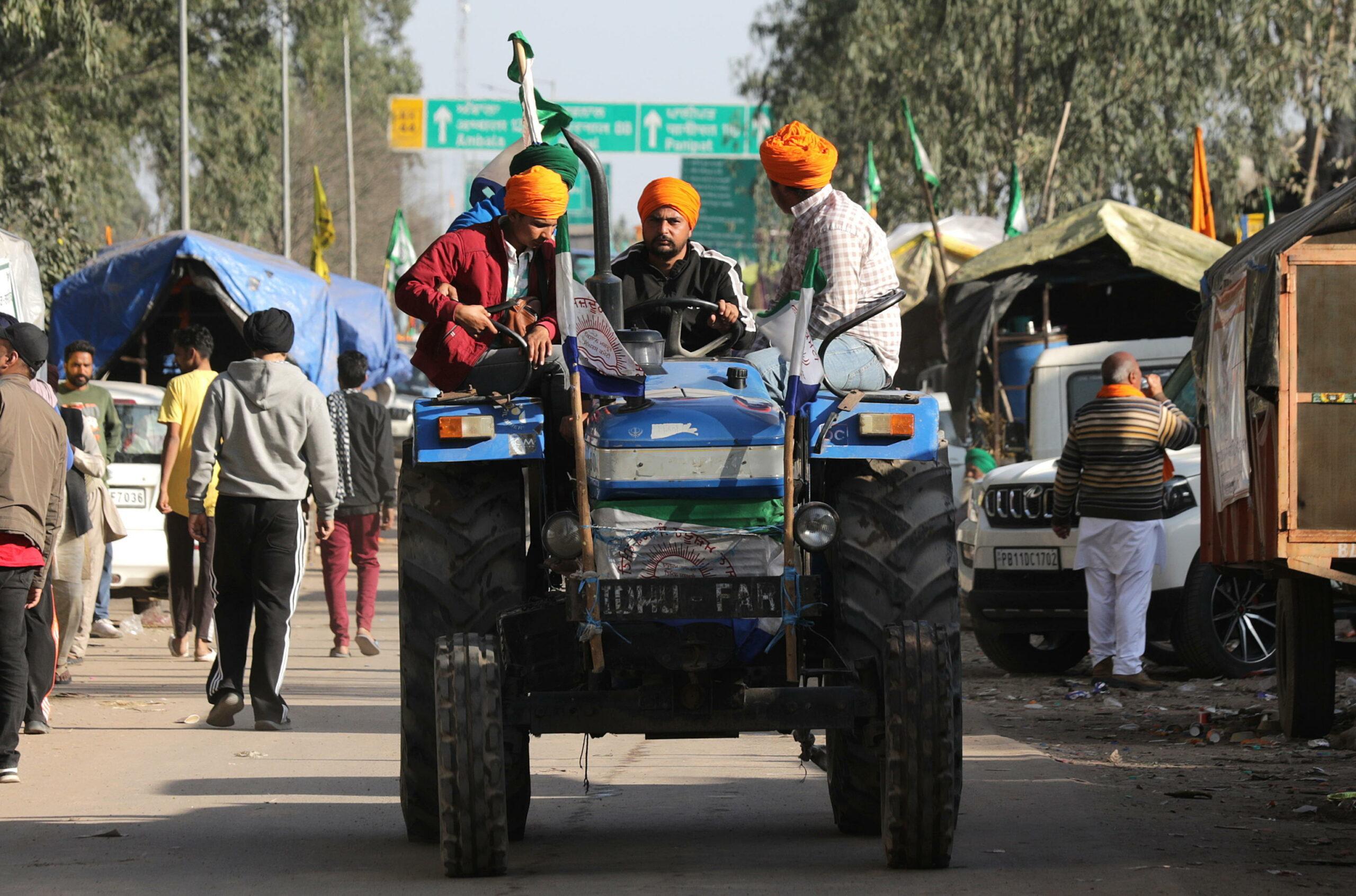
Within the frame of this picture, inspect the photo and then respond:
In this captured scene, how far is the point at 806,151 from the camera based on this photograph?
7266mm

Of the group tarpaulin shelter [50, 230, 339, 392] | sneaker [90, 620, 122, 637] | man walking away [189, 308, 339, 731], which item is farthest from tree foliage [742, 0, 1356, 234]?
man walking away [189, 308, 339, 731]

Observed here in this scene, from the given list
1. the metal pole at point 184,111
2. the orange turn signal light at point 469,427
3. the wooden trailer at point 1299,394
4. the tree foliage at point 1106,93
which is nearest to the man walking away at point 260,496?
the orange turn signal light at point 469,427

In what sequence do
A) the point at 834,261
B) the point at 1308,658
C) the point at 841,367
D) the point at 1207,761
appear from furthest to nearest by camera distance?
1. the point at 1308,658
2. the point at 1207,761
3. the point at 834,261
4. the point at 841,367

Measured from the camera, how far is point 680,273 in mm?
7594

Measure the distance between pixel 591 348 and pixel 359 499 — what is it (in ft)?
26.1

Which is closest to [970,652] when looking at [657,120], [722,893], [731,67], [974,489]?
[974,489]

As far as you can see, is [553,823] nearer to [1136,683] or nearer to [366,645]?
[1136,683]

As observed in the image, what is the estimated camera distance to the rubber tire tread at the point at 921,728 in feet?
19.5

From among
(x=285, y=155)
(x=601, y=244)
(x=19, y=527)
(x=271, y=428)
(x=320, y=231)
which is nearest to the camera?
(x=601, y=244)

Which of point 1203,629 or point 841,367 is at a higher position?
point 841,367

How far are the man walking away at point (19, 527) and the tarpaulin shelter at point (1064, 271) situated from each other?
12015 millimetres

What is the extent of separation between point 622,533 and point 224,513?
181 inches

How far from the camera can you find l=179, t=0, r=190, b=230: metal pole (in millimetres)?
28369

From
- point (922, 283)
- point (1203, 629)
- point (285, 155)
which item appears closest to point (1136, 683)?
point (1203, 629)
